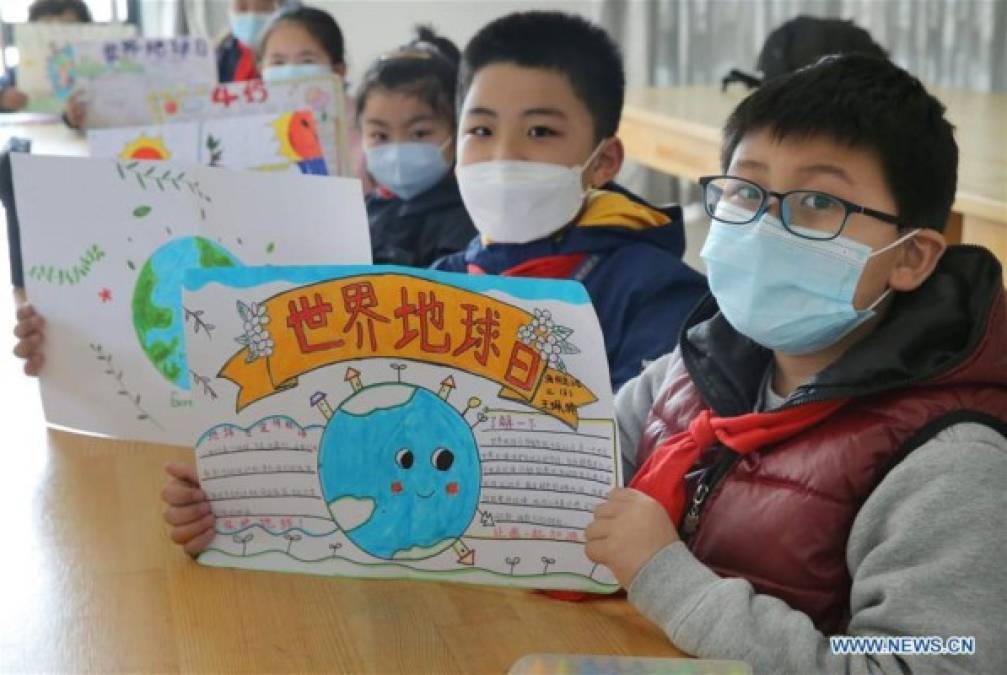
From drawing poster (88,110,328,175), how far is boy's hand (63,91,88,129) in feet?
3.42

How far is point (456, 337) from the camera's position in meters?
0.99

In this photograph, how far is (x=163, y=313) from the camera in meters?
1.38

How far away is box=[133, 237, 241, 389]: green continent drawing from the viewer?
136 cm

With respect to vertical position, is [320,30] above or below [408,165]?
above

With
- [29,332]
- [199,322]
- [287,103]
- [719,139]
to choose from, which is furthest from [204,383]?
[719,139]

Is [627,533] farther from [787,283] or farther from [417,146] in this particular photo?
[417,146]

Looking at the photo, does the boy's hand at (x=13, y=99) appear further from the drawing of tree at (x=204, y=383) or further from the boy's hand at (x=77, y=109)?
the drawing of tree at (x=204, y=383)

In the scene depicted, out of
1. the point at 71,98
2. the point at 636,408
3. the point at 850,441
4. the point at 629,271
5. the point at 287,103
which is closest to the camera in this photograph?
the point at 850,441

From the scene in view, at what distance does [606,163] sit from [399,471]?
2.45 ft

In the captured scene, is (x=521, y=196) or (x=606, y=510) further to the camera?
(x=521, y=196)

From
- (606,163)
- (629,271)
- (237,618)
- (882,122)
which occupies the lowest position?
(237,618)

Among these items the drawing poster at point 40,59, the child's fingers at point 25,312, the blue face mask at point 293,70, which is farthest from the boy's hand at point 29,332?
the drawing poster at point 40,59

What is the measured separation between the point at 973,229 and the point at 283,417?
56.0 inches

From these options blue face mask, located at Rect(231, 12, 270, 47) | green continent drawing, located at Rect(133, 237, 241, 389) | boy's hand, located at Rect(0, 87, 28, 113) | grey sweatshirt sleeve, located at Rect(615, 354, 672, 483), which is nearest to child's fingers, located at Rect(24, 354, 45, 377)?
green continent drawing, located at Rect(133, 237, 241, 389)
